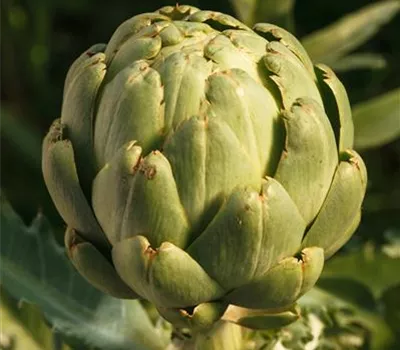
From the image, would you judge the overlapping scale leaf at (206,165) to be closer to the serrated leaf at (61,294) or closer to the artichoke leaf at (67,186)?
the artichoke leaf at (67,186)

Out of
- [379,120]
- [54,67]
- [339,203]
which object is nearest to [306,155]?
[339,203]

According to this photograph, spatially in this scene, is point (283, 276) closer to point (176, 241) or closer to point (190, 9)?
point (176, 241)

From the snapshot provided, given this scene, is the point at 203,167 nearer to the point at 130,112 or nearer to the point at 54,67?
the point at 130,112

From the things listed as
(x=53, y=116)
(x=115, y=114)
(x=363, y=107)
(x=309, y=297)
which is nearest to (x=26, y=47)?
(x=53, y=116)

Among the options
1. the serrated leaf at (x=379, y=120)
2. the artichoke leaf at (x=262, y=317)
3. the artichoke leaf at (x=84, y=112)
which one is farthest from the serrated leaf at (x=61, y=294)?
the serrated leaf at (x=379, y=120)

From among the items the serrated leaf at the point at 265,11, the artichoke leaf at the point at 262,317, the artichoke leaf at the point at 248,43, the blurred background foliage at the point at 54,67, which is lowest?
the blurred background foliage at the point at 54,67

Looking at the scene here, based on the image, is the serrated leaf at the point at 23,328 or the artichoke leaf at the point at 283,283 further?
the serrated leaf at the point at 23,328
